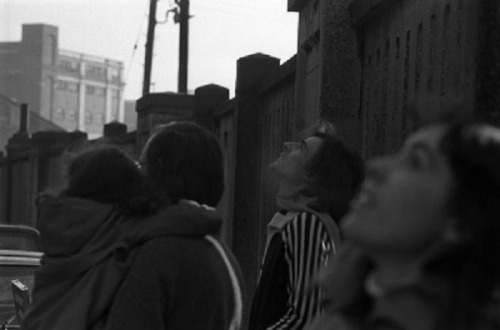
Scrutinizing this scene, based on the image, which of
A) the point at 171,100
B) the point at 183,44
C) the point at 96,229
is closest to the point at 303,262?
the point at 96,229

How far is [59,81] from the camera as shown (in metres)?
96.5

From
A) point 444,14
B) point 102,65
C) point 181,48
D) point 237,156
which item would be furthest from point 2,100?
point 444,14

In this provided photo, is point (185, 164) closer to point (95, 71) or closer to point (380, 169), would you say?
point (380, 169)

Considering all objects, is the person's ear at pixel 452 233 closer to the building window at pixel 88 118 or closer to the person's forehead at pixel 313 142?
the person's forehead at pixel 313 142

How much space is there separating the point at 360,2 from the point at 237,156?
351 cm

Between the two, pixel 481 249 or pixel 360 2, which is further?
pixel 360 2

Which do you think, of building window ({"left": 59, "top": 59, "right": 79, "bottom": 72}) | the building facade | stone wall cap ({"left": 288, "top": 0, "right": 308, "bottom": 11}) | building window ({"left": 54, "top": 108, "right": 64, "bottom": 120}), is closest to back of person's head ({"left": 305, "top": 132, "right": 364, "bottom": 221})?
stone wall cap ({"left": 288, "top": 0, "right": 308, "bottom": 11})

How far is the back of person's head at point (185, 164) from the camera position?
147 inches

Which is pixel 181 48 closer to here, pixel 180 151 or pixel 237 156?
pixel 237 156

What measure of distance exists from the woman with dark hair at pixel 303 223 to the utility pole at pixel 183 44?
21328mm

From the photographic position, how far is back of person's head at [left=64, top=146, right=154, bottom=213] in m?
3.77

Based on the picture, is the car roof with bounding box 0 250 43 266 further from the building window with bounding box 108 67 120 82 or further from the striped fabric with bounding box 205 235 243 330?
the building window with bounding box 108 67 120 82

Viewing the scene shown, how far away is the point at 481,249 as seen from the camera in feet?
5.50

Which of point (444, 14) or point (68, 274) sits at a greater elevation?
point (444, 14)
